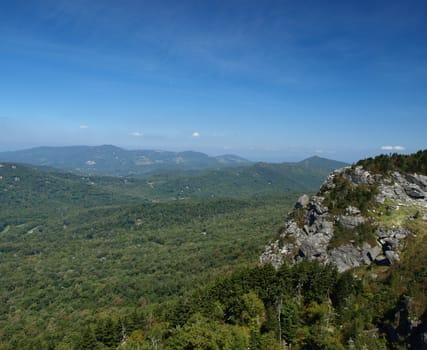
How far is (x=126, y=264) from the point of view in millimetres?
189250

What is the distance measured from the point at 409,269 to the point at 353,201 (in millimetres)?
22703

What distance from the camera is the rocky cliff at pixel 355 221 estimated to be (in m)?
64.9

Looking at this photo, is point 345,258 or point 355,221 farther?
point 355,221

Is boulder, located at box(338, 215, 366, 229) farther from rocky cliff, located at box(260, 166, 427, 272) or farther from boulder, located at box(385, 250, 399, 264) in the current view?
boulder, located at box(385, 250, 399, 264)

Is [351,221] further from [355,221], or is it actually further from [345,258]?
[345,258]

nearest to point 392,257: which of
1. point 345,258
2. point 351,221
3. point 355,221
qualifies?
point 345,258

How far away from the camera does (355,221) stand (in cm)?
7038

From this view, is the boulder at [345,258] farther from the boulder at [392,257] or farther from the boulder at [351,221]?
the boulder at [351,221]

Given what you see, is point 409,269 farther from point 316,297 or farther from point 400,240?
point 316,297

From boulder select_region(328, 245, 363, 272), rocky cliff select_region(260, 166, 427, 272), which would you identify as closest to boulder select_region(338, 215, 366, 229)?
rocky cliff select_region(260, 166, 427, 272)

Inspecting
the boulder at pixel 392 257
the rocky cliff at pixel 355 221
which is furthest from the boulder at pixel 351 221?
the boulder at pixel 392 257

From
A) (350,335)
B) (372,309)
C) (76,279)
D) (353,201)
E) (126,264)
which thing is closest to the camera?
(350,335)

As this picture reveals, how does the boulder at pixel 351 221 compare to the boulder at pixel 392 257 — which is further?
the boulder at pixel 351 221

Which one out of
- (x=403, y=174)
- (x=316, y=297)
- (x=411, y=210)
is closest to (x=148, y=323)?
(x=316, y=297)
